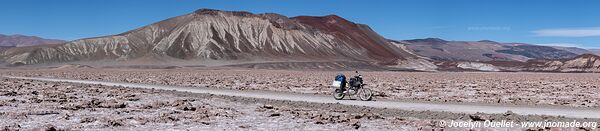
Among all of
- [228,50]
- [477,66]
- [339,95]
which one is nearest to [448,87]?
[339,95]

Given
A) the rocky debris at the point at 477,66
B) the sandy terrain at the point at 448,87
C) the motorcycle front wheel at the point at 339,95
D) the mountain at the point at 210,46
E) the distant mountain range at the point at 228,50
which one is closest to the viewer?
the motorcycle front wheel at the point at 339,95

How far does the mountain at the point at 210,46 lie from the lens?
150125mm

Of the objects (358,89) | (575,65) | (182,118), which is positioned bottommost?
(182,118)

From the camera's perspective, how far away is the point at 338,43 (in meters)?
180

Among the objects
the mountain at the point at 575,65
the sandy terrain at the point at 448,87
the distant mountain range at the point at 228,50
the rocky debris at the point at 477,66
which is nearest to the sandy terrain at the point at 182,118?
the sandy terrain at the point at 448,87

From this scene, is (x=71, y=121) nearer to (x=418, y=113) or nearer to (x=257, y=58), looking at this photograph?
(x=418, y=113)

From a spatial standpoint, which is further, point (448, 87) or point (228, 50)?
point (228, 50)

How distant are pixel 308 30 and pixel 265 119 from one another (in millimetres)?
167091

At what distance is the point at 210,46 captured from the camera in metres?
154

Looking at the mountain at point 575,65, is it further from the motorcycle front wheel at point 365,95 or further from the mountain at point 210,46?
the motorcycle front wheel at point 365,95

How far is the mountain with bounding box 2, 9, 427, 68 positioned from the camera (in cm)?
15012

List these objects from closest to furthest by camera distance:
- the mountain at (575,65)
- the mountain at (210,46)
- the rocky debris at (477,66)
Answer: the mountain at (575,65)
the mountain at (210,46)
the rocky debris at (477,66)

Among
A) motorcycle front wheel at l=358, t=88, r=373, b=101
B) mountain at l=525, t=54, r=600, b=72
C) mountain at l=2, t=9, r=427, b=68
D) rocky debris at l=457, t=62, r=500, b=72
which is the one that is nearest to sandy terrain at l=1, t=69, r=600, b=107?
motorcycle front wheel at l=358, t=88, r=373, b=101

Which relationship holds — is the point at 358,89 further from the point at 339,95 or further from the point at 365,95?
the point at 339,95
